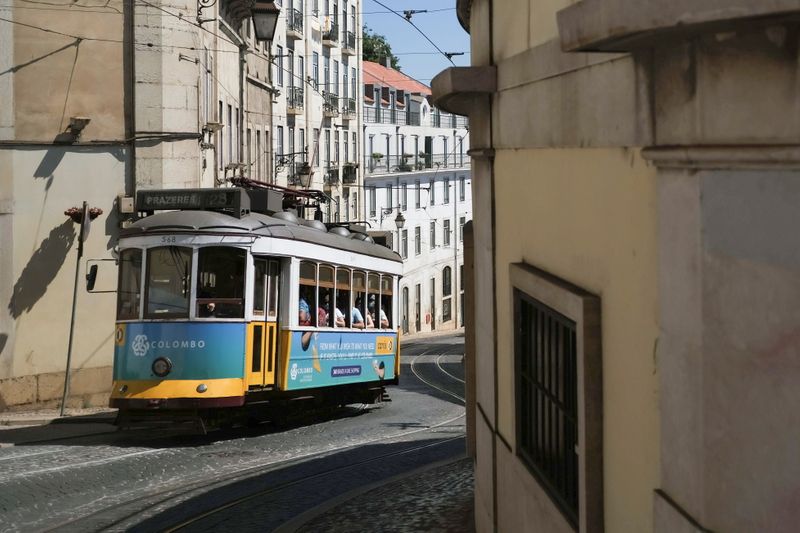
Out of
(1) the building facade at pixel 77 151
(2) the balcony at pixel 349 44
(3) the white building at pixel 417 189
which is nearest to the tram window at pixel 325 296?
(1) the building facade at pixel 77 151

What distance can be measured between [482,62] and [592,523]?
3.93 metres

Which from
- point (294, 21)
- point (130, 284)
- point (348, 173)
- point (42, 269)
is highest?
point (294, 21)

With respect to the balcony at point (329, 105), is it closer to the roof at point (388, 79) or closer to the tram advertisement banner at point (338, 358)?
the roof at point (388, 79)

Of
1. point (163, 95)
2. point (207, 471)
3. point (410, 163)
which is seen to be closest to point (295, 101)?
point (410, 163)

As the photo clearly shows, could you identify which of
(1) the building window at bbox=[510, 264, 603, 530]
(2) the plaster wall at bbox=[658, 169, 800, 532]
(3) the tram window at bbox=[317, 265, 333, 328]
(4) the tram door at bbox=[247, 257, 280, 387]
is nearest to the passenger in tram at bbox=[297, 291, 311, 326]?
(3) the tram window at bbox=[317, 265, 333, 328]

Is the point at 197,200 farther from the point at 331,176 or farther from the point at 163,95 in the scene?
the point at 331,176

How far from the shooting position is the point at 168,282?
15.8 metres

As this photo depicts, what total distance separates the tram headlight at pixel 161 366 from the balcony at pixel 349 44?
43833 millimetres

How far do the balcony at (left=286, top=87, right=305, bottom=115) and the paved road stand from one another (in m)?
27.9

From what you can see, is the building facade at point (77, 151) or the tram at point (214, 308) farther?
the building facade at point (77, 151)

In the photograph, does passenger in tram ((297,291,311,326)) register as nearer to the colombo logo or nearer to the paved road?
the paved road

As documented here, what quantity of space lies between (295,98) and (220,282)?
33.5 metres

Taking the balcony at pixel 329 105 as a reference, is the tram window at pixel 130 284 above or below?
below

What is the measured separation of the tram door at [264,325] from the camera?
15977 millimetres
